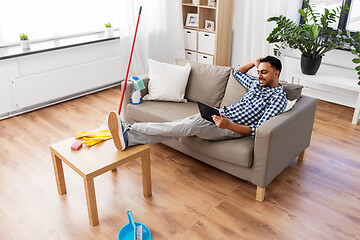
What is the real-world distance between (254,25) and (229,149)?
8.33 feet

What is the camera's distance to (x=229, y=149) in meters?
2.44

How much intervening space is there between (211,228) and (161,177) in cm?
68

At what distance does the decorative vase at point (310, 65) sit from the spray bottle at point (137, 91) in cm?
193

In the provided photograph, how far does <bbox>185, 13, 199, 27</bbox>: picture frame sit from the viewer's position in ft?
15.8

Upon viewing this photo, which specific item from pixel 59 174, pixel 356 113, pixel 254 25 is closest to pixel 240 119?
pixel 59 174

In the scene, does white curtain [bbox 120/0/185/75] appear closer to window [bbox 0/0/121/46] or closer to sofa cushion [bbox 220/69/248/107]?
window [bbox 0/0/121/46]

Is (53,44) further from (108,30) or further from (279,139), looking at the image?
(279,139)

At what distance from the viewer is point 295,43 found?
13.0 ft

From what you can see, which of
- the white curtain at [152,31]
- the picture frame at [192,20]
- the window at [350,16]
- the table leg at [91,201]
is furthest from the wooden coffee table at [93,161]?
the window at [350,16]

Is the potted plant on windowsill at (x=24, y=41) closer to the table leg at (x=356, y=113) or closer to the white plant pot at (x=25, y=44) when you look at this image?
the white plant pot at (x=25, y=44)

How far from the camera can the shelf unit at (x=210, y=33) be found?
4508 millimetres

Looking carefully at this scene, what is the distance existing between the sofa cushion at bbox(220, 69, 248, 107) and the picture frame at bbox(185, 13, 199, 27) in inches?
83.9

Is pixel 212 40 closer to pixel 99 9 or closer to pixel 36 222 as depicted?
pixel 99 9

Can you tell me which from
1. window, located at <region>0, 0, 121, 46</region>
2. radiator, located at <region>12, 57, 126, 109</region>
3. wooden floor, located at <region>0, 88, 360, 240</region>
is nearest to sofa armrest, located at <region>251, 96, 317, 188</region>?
wooden floor, located at <region>0, 88, 360, 240</region>
